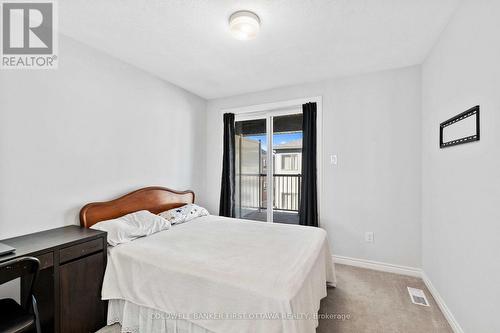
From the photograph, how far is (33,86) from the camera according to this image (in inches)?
78.2

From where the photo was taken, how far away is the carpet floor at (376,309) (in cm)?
191

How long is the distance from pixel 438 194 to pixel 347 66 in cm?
180

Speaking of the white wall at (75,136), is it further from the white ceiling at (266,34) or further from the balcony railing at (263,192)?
the balcony railing at (263,192)

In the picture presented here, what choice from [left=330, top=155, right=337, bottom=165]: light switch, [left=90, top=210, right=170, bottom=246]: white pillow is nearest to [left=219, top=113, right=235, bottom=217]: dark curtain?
[left=90, top=210, right=170, bottom=246]: white pillow

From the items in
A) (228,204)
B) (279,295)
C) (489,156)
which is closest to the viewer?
(279,295)

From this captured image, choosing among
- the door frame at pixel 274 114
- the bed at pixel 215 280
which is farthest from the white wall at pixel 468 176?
the door frame at pixel 274 114

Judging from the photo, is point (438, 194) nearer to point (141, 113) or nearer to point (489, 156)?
point (489, 156)

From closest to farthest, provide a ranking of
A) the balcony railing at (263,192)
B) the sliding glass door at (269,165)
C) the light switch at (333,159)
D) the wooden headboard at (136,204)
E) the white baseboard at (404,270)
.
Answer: the white baseboard at (404,270), the wooden headboard at (136,204), the light switch at (333,159), the sliding glass door at (269,165), the balcony railing at (263,192)

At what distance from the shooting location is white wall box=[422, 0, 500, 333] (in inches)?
55.4

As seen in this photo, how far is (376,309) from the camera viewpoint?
85.0 inches

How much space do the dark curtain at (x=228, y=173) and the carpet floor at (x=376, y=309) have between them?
78.5 inches

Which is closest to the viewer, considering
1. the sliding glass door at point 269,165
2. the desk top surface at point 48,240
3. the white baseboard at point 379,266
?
the desk top surface at point 48,240

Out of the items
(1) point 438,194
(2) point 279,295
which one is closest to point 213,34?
(2) point 279,295

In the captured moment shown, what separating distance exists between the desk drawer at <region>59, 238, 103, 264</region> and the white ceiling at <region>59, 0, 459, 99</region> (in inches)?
75.6
